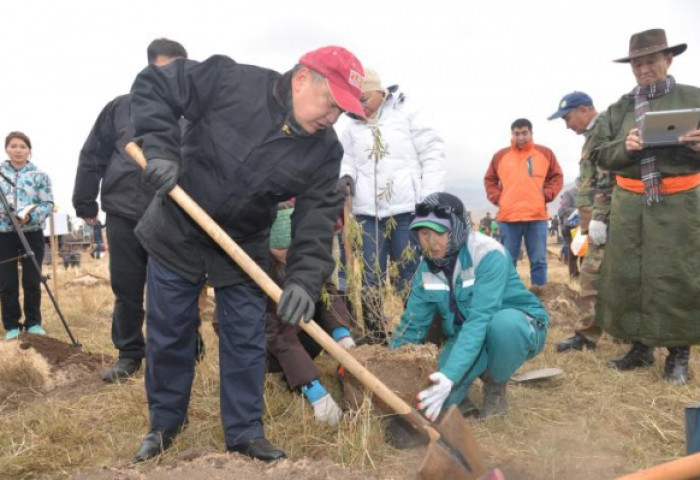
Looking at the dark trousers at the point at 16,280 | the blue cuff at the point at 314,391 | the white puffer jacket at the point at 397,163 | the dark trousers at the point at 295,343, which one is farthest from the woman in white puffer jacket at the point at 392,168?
the dark trousers at the point at 16,280

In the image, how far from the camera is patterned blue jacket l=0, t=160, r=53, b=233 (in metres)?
5.76

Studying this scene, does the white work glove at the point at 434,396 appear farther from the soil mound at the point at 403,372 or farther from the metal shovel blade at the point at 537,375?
the metal shovel blade at the point at 537,375

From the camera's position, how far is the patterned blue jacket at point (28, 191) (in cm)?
576

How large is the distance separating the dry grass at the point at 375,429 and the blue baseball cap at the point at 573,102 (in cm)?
259

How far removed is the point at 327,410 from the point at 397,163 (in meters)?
2.11

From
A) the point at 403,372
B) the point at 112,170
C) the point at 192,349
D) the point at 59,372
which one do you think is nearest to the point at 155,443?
the point at 192,349

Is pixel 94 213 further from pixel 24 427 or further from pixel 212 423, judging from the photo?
pixel 212 423

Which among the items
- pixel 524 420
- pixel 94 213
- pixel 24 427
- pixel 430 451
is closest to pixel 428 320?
pixel 524 420

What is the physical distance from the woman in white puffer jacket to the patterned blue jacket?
3.32 m

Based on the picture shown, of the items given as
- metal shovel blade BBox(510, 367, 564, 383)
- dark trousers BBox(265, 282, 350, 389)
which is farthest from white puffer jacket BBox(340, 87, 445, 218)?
metal shovel blade BBox(510, 367, 564, 383)

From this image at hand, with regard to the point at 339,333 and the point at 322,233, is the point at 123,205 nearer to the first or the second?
the point at 339,333

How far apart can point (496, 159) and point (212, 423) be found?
502 cm

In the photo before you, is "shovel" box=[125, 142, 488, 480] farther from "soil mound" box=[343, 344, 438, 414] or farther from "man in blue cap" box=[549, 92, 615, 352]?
"man in blue cap" box=[549, 92, 615, 352]

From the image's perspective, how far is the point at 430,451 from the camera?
2.35 metres
